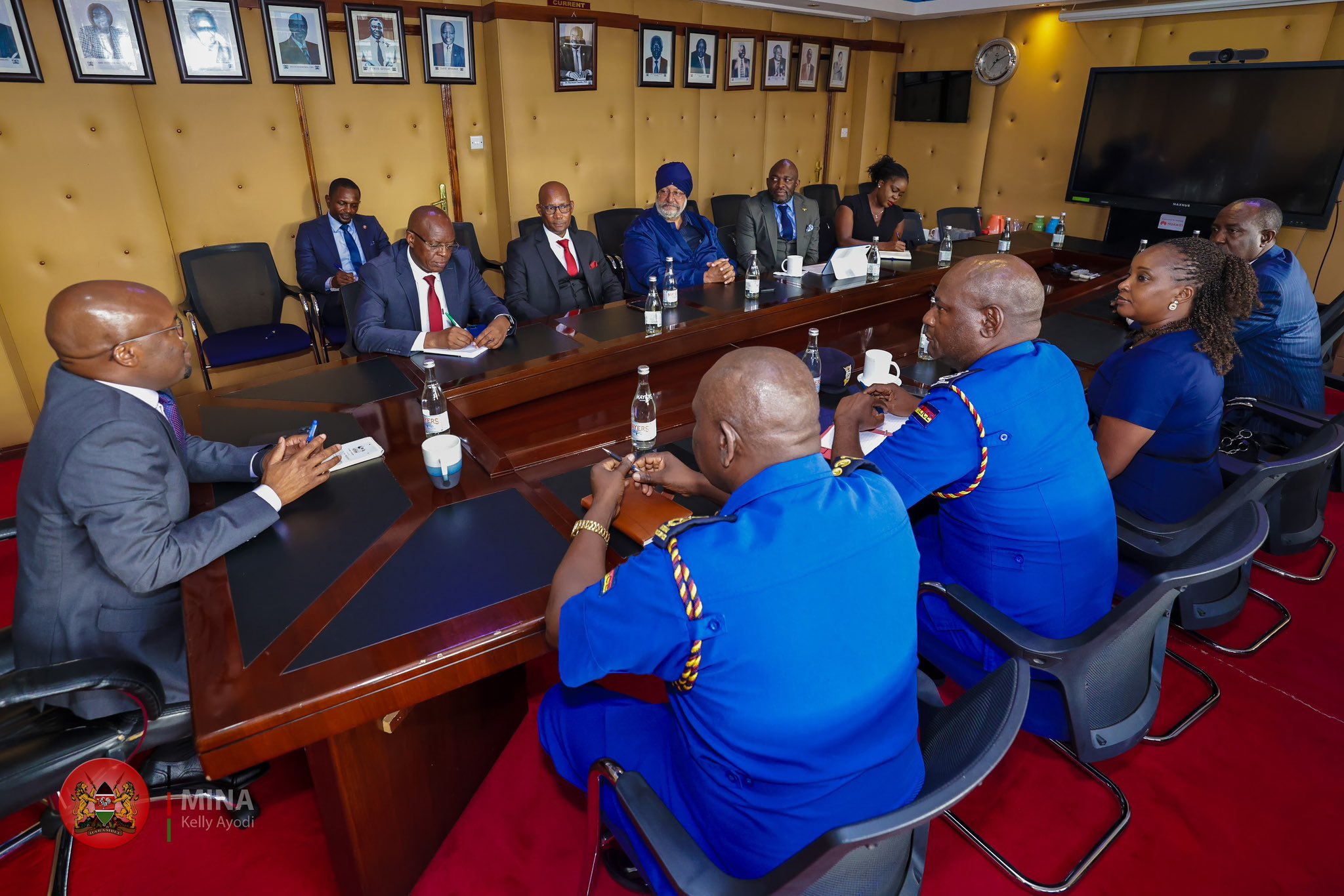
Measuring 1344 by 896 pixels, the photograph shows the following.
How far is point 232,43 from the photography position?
12.9 ft

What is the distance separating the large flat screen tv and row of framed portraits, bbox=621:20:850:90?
2.16 m

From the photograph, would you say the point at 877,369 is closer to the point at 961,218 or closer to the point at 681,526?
the point at 681,526

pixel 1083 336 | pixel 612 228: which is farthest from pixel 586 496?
pixel 612 228

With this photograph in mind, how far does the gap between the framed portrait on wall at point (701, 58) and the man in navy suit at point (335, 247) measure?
268cm

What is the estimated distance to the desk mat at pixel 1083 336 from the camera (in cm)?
273

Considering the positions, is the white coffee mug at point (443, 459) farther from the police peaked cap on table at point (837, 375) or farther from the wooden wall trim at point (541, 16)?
the wooden wall trim at point (541, 16)

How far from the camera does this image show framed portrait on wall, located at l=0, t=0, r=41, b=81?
3.35 metres

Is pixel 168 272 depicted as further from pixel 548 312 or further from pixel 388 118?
pixel 548 312

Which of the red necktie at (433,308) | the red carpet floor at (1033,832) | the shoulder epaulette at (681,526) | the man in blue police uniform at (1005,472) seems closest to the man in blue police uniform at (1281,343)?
the red carpet floor at (1033,832)

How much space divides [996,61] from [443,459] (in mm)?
6198

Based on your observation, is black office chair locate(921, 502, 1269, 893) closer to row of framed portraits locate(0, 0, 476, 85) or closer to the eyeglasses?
the eyeglasses

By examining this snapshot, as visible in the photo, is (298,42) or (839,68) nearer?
(298,42)

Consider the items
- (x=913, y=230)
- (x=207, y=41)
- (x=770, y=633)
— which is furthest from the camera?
(x=913, y=230)

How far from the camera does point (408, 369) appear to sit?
240 cm
